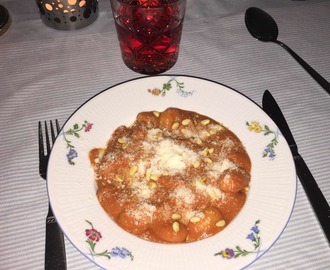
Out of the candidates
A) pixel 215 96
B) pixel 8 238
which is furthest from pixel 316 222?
pixel 8 238

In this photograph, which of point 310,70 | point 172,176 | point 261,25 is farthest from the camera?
point 261,25

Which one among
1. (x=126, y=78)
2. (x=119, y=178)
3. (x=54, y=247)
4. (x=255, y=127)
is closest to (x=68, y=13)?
(x=126, y=78)

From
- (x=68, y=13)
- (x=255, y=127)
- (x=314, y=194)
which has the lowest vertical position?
(x=314, y=194)

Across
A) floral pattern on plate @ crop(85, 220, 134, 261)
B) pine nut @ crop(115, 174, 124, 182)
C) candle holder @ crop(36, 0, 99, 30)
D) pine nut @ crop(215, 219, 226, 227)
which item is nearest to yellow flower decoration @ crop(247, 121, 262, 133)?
pine nut @ crop(215, 219, 226, 227)

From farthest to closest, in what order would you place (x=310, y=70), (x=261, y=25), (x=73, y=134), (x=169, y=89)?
(x=261, y=25) < (x=310, y=70) < (x=169, y=89) < (x=73, y=134)

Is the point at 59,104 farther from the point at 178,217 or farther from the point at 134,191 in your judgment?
the point at 178,217

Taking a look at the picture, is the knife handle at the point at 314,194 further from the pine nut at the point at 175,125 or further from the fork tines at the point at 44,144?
the fork tines at the point at 44,144

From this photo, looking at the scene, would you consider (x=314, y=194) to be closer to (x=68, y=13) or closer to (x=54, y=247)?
(x=54, y=247)
